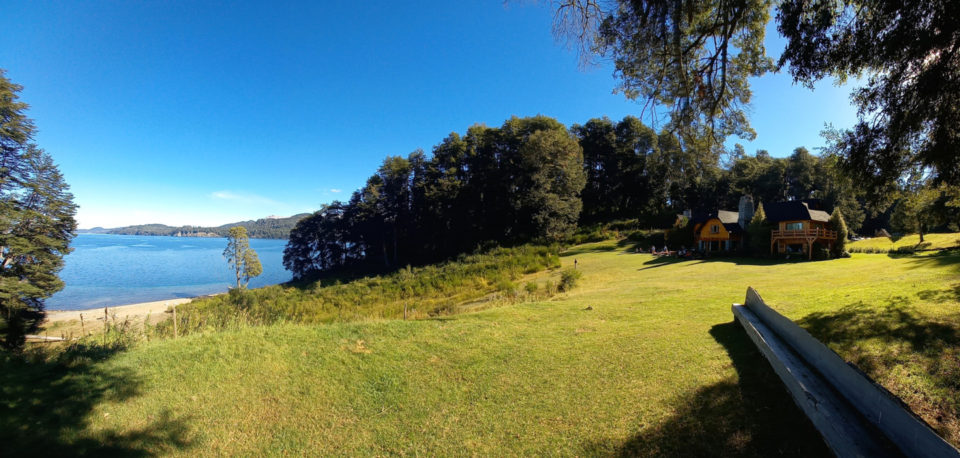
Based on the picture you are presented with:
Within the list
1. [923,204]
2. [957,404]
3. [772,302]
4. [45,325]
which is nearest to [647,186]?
[923,204]

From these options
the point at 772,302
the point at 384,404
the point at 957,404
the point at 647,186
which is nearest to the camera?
the point at 957,404

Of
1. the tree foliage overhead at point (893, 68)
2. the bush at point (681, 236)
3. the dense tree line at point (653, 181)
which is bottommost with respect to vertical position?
the bush at point (681, 236)

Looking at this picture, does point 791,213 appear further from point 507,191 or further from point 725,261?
point 507,191

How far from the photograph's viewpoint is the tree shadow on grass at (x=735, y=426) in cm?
304

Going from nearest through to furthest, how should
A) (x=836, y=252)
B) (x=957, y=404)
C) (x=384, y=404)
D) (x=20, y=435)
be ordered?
(x=957, y=404) → (x=20, y=435) → (x=384, y=404) → (x=836, y=252)

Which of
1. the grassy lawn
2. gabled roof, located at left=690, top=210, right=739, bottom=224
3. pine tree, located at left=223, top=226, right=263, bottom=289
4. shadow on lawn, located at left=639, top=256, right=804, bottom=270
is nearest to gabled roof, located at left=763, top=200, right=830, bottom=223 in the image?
gabled roof, located at left=690, top=210, right=739, bottom=224

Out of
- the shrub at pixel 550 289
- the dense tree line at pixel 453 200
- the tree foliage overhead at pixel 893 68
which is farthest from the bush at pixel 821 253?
the dense tree line at pixel 453 200

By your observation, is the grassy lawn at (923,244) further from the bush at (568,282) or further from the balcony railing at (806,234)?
the bush at (568,282)

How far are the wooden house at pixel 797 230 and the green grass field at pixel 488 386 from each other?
16.2m

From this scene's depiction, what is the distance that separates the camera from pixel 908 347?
13.3 feet

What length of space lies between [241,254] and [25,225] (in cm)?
2237

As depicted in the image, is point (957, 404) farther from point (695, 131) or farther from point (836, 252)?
point (836, 252)

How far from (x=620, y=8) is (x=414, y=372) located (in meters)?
7.31

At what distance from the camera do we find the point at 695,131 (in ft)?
21.5
